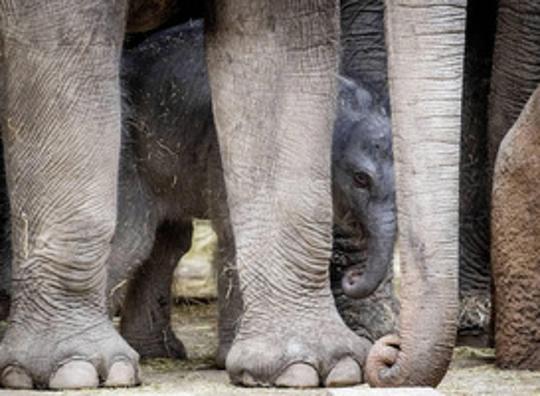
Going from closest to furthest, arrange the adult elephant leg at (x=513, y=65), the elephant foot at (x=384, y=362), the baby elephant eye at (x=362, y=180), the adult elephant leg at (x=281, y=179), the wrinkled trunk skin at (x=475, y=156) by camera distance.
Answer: the elephant foot at (x=384, y=362)
the adult elephant leg at (x=281, y=179)
the baby elephant eye at (x=362, y=180)
the adult elephant leg at (x=513, y=65)
the wrinkled trunk skin at (x=475, y=156)

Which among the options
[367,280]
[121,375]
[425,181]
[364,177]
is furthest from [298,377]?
[364,177]

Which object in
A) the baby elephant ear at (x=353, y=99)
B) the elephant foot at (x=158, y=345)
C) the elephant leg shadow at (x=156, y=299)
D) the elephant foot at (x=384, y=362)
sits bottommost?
the elephant foot at (x=384, y=362)

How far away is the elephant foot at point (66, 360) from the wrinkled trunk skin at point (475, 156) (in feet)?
8.71

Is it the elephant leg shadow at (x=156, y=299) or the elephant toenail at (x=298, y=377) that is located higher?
the elephant leg shadow at (x=156, y=299)

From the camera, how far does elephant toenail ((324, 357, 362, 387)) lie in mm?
7809

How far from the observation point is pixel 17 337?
784cm

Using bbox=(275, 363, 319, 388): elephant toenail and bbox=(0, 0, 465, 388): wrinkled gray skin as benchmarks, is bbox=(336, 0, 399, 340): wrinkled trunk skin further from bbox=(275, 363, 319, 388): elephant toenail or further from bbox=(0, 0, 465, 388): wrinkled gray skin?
bbox=(275, 363, 319, 388): elephant toenail

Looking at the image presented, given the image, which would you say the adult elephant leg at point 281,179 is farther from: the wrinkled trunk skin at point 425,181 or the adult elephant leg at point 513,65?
the adult elephant leg at point 513,65

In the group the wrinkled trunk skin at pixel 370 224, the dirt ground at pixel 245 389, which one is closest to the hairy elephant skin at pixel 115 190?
the dirt ground at pixel 245 389

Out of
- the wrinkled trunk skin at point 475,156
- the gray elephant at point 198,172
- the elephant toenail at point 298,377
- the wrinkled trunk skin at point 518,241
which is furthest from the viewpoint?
the wrinkled trunk skin at point 475,156

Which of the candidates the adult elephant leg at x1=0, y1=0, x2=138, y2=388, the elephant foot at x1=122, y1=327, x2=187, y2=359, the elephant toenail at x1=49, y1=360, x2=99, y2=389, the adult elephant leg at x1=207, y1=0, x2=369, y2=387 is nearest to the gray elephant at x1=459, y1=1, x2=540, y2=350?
the elephant foot at x1=122, y1=327, x2=187, y2=359

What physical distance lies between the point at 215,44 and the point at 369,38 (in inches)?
60.1

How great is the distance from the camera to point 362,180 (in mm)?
8922

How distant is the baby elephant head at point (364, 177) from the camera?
29.1 feet
